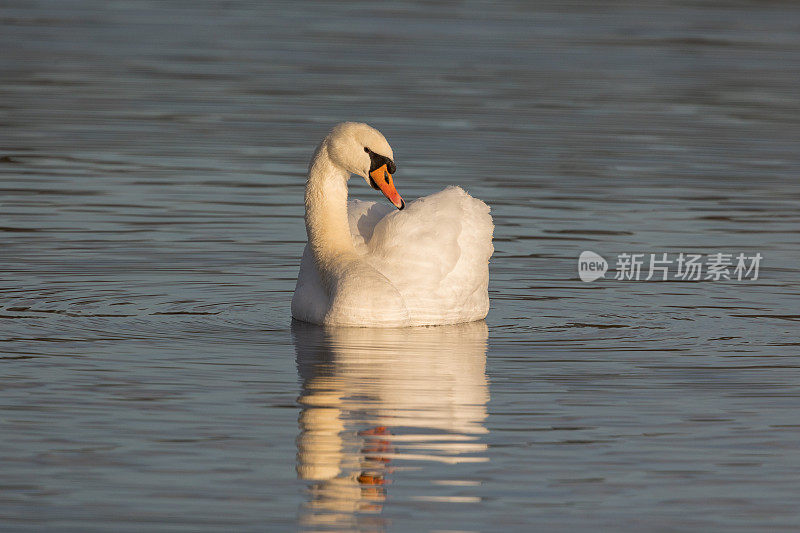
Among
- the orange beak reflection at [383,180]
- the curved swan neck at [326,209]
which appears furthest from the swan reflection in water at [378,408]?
the orange beak reflection at [383,180]

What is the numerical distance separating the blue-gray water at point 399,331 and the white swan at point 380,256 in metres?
0.21

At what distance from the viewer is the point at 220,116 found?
80.3ft

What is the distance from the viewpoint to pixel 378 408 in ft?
34.0

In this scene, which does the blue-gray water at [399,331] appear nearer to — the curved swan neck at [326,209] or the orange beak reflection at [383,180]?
the curved swan neck at [326,209]

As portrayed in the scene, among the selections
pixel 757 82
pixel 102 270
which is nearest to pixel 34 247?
pixel 102 270

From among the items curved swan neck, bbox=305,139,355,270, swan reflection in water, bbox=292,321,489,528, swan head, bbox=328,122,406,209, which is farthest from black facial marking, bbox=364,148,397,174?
swan reflection in water, bbox=292,321,489,528

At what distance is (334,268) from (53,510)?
526 centimetres

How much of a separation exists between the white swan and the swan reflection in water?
0.49 feet

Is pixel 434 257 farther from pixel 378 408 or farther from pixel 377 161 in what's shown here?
pixel 378 408

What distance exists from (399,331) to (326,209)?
114cm

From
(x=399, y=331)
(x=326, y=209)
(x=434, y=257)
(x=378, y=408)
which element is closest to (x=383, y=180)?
(x=326, y=209)

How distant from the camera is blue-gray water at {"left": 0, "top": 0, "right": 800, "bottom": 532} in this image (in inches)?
344

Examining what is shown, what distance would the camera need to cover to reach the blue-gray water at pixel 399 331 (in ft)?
28.7

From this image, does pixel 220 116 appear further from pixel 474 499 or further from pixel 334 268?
pixel 474 499
